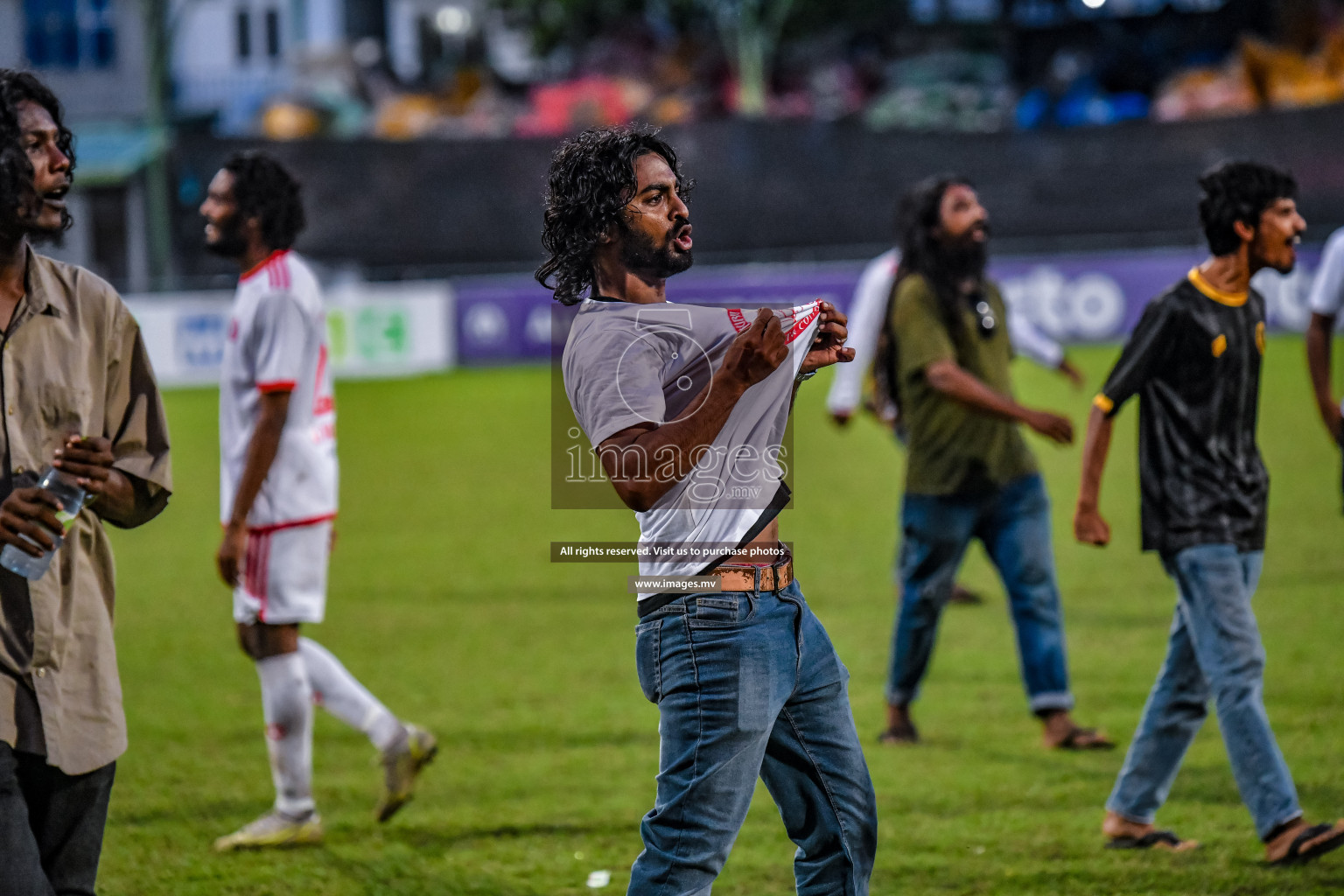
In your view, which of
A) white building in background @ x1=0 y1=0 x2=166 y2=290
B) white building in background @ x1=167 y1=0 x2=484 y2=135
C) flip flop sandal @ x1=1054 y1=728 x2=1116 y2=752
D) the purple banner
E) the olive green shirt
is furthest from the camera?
white building in background @ x1=167 y1=0 x2=484 y2=135

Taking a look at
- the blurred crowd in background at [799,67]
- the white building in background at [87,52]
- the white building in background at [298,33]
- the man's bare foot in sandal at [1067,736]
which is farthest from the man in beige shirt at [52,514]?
the white building in background at [298,33]

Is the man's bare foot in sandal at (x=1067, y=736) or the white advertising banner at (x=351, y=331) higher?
the white advertising banner at (x=351, y=331)

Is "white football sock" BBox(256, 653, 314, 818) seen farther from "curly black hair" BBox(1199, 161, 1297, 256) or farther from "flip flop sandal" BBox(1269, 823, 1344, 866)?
"curly black hair" BBox(1199, 161, 1297, 256)

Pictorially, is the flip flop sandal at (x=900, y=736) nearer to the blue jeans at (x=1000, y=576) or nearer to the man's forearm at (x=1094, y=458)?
the blue jeans at (x=1000, y=576)

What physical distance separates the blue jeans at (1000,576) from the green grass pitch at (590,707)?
1.02 ft

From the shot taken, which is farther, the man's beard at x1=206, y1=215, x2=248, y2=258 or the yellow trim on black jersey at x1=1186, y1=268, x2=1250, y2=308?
the man's beard at x1=206, y1=215, x2=248, y2=258

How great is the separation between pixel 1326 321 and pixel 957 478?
1.62m

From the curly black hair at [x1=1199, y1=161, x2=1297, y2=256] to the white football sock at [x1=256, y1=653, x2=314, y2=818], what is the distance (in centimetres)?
322

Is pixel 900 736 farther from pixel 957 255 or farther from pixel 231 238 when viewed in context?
pixel 231 238

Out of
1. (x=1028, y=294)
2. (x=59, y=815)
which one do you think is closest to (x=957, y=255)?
(x=59, y=815)

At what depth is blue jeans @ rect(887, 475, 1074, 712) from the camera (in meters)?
6.17

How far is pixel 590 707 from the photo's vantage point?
7.09 metres

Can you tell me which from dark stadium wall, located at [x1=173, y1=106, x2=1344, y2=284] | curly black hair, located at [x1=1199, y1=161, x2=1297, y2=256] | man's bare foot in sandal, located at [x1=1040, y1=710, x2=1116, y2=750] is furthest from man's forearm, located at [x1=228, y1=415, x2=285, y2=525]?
dark stadium wall, located at [x1=173, y1=106, x2=1344, y2=284]

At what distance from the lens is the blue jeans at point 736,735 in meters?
3.18
